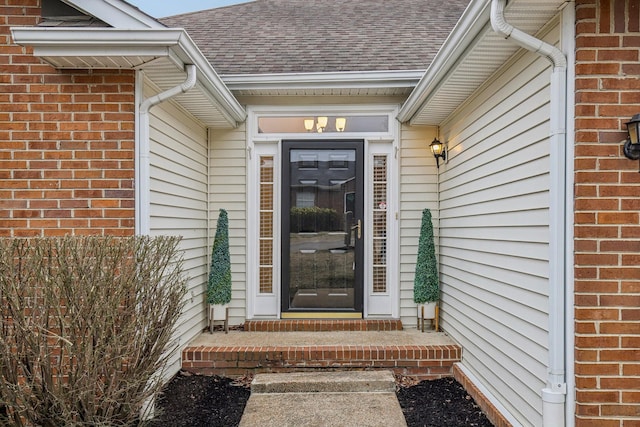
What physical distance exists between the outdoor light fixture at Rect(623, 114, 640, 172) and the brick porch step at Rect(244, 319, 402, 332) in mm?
3206

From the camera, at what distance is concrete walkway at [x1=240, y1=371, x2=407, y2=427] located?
125 inches

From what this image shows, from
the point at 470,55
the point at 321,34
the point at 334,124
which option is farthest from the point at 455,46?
the point at 321,34

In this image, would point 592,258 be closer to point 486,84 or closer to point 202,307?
point 486,84

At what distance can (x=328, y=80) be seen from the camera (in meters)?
4.64

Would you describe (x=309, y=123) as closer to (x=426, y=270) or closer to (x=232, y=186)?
(x=232, y=186)

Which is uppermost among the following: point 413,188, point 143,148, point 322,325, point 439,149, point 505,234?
point 439,149

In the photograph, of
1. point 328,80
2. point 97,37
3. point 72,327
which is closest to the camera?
point 72,327

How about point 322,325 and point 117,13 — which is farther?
point 322,325

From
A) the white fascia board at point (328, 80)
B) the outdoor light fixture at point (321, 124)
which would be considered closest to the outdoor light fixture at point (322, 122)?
the outdoor light fixture at point (321, 124)

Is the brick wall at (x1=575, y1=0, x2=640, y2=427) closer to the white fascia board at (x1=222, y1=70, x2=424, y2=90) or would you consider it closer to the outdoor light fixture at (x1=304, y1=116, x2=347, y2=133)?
the white fascia board at (x1=222, y1=70, x2=424, y2=90)

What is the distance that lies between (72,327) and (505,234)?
2817 millimetres

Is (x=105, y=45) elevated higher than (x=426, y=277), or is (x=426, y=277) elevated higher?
(x=105, y=45)

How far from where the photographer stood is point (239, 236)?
511 cm

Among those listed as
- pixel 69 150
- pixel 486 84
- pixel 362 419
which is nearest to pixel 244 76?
pixel 69 150
